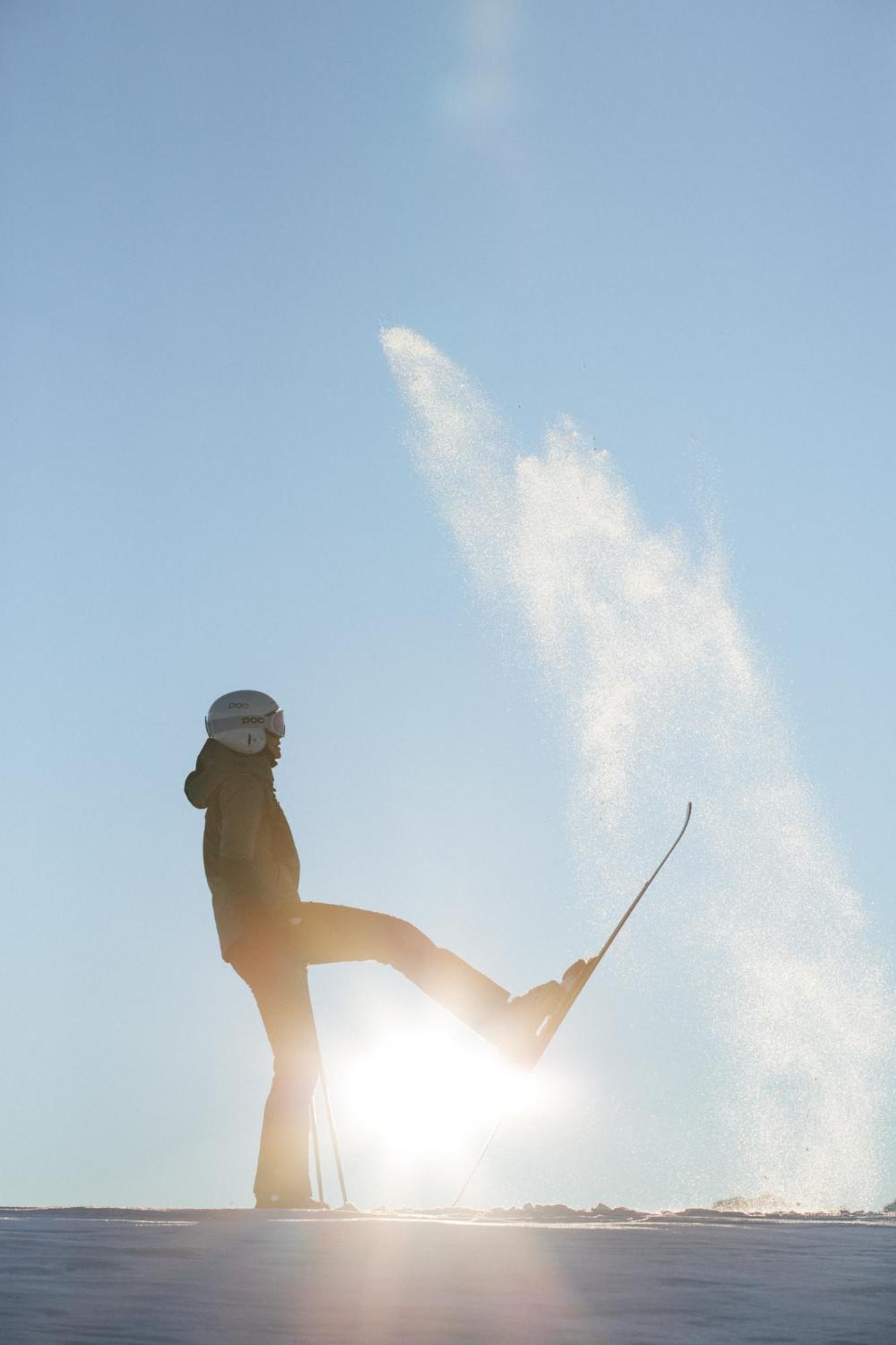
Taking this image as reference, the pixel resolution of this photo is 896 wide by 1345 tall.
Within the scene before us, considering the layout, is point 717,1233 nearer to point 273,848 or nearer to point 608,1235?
point 608,1235

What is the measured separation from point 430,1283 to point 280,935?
6005mm

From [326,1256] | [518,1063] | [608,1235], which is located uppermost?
[518,1063]

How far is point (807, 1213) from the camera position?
22.7ft

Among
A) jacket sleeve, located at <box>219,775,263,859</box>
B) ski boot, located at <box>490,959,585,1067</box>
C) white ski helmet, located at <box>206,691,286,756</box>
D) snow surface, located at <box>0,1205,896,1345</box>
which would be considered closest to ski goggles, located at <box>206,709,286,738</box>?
white ski helmet, located at <box>206,691,286,756</box>

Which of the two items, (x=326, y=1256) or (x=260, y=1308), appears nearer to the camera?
(x=260, y=1308)

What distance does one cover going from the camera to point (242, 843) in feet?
30.7

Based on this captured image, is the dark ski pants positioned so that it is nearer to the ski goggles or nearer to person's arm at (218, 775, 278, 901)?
person's arm at (218, 775, 278, 901)

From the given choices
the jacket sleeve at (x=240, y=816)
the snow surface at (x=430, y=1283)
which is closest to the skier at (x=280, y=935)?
the jacket sleeve at (x=240, y=816)

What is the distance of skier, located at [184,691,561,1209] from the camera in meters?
9.27

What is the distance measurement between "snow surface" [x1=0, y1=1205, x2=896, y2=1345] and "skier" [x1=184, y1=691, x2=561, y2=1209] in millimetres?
4058

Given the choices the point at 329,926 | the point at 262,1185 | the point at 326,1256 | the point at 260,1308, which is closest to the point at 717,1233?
the point at 326,1256

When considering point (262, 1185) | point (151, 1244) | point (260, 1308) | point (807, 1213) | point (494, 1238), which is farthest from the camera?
point (262, 1185)

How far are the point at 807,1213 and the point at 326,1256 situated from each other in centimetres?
369

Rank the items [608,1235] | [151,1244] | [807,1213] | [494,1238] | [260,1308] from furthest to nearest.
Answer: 1. [807,1213]
2. [608,1235]
3. [494,1238]
4. [151,1244]
5. [260,1308]
